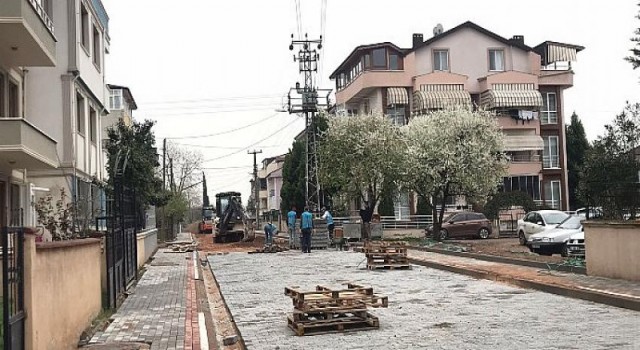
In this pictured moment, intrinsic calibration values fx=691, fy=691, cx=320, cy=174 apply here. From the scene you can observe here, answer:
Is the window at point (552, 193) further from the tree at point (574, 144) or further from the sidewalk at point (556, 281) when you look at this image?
the sidewalk at point (556, 281)

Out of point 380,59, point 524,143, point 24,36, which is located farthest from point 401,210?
point 24,36

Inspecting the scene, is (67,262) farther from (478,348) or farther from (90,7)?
(90,7)

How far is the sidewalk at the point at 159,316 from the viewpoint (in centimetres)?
994

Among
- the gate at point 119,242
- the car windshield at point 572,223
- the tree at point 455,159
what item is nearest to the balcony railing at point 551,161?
the tree at point 455,159

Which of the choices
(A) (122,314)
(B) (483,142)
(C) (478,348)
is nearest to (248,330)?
(A) (122,314)

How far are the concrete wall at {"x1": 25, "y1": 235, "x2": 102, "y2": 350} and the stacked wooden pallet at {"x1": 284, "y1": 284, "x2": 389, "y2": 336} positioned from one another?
315 centimetres

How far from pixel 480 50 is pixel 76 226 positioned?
42095 mm

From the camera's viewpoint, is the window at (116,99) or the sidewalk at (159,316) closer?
the sidewalk at (159,316)

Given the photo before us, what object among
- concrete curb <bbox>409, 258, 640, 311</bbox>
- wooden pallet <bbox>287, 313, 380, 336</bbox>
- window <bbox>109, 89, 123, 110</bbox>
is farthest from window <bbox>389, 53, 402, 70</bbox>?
wooden pallet <bbox>287, 313, 380, 336</bbox>

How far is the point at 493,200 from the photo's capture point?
40844 millimetres

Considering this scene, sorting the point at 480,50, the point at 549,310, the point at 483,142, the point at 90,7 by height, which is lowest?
the point at 549,310

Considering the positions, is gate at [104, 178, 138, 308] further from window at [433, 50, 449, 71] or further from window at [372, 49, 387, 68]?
window at [433, 50, 449, 71]

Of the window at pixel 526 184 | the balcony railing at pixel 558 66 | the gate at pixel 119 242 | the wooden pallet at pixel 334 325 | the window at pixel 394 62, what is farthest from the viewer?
the balcony railing at pixel 558 66

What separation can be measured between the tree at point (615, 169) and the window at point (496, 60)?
32.0 meters
